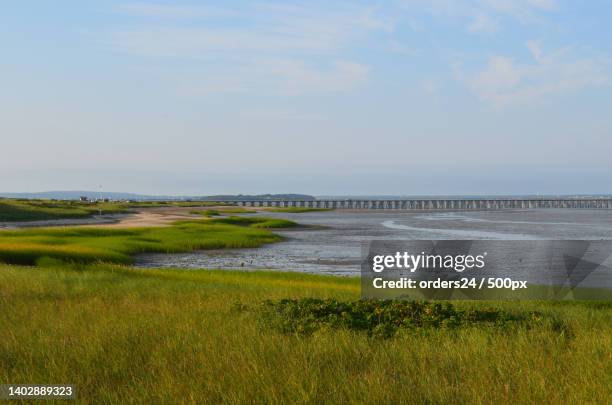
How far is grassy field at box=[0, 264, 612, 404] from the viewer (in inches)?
281

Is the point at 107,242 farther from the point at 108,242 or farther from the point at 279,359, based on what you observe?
the point at 279,359

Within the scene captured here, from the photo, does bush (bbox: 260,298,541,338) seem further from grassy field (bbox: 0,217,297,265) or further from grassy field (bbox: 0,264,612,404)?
grassy field (bbox: 0,217,297,265)

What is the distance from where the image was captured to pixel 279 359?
8.64 meters

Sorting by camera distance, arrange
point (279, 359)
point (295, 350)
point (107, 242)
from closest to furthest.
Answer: point (279, 359) < point (295, 350) < point (107, 242)

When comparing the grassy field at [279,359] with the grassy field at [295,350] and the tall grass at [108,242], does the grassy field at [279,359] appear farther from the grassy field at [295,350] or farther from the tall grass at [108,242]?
the tall grass at [108,242]

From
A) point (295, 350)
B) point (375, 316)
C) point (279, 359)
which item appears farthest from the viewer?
point (375, 316)

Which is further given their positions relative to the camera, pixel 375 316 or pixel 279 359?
pixel 375 316

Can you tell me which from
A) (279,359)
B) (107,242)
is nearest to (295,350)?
(279,359)

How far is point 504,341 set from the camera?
979 cm

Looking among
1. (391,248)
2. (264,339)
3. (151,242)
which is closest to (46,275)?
(264,339)

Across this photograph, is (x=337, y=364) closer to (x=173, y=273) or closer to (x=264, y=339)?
(x=264, y=339)

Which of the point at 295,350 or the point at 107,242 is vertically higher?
the point at 295,350

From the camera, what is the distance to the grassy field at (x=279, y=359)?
7.14 meters

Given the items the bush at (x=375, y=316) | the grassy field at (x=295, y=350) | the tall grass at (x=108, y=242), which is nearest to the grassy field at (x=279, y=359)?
the grassy field at (x=295, y=350)
